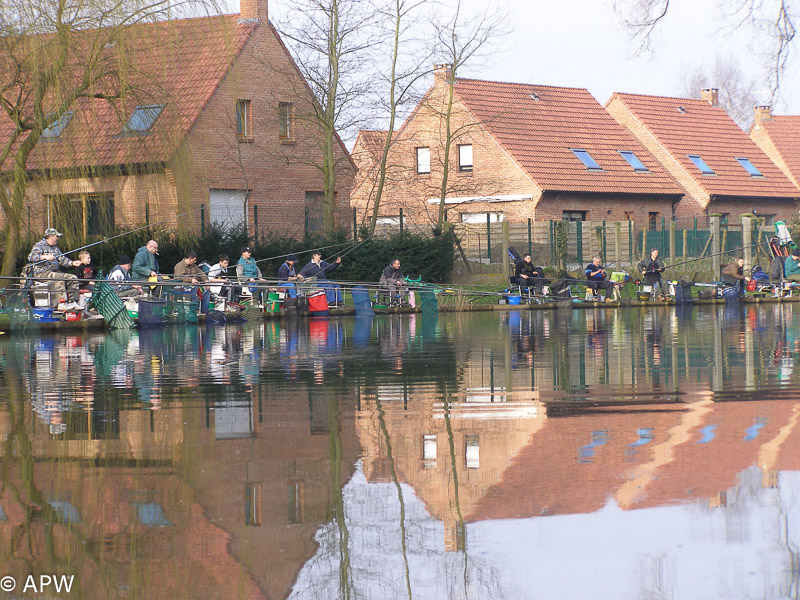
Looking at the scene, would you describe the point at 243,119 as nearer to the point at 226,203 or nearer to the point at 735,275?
the point at 226,203

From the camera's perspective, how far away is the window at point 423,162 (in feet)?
181

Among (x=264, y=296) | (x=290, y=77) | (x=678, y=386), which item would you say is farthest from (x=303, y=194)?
(x=678, y=386)

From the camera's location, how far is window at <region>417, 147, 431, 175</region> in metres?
55.2

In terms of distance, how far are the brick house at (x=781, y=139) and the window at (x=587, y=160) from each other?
50.7 feet

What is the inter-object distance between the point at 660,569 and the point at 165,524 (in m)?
2.34

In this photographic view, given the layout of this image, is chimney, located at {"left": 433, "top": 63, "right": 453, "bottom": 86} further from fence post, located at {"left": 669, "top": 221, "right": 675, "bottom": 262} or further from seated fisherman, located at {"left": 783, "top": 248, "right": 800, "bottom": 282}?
seated fisherman, located at {"left": 783, "top": 248, "right": 800, "bottom": 282}

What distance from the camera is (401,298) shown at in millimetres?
34000

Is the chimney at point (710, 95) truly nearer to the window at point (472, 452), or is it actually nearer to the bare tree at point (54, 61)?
the bare tree at point (54, 61)

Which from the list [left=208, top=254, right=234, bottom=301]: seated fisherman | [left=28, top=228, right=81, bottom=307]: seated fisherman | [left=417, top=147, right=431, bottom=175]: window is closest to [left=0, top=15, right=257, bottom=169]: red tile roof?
[left=28, top=228, right=81, bottom=307]: seated fisherman

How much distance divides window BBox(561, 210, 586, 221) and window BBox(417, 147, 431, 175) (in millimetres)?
6341

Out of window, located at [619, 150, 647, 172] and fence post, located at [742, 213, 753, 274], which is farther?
window, located at [619, 150, 647, 172]

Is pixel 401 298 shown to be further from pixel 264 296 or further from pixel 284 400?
pixel 284 400

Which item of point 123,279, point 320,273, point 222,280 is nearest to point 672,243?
point 320,273

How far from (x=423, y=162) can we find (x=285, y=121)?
1321 cm
